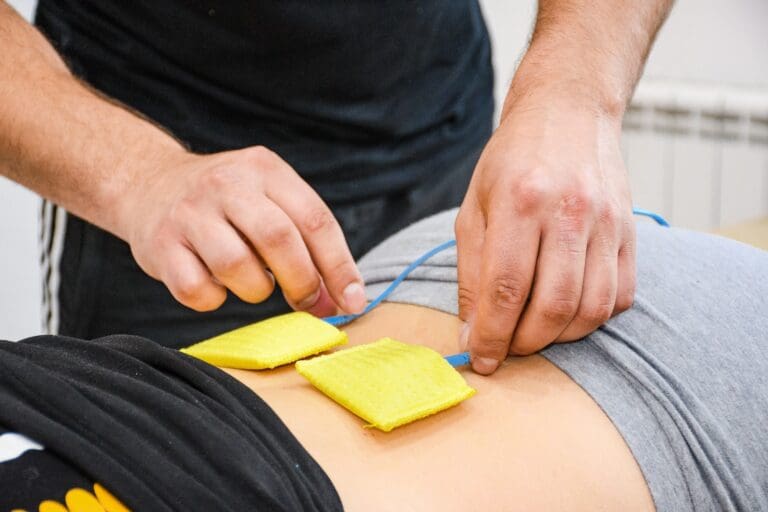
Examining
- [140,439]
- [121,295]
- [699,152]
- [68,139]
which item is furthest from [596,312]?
[699,152]

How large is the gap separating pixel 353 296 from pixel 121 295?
57cm

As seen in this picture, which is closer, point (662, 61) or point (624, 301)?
point (624, 301)

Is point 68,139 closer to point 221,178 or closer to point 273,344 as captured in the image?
point 221,178

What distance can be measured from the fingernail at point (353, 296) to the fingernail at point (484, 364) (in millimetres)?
124

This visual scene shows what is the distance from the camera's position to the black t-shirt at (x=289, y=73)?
4.13 feet

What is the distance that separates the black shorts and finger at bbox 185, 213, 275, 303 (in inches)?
18.6

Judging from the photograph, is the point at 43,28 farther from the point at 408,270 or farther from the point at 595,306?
the point at 595,306

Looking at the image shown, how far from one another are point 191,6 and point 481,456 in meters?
0.81

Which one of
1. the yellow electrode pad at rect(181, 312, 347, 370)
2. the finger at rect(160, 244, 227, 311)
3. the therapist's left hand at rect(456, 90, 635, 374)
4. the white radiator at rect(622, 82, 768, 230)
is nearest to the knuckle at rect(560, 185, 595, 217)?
the therapist's left hand at rect(456, 90, 635, 374)

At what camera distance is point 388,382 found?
730 mm

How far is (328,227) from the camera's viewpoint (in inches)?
33.0

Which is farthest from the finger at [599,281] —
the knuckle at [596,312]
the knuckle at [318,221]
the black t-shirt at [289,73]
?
the black t-shirt at [289,73]

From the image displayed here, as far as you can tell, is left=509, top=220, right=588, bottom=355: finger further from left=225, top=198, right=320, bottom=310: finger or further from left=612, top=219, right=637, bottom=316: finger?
left=225, top=198, right=320, bottom=310: finger

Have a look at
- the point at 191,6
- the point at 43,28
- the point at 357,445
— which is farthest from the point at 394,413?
the point at 43,28
